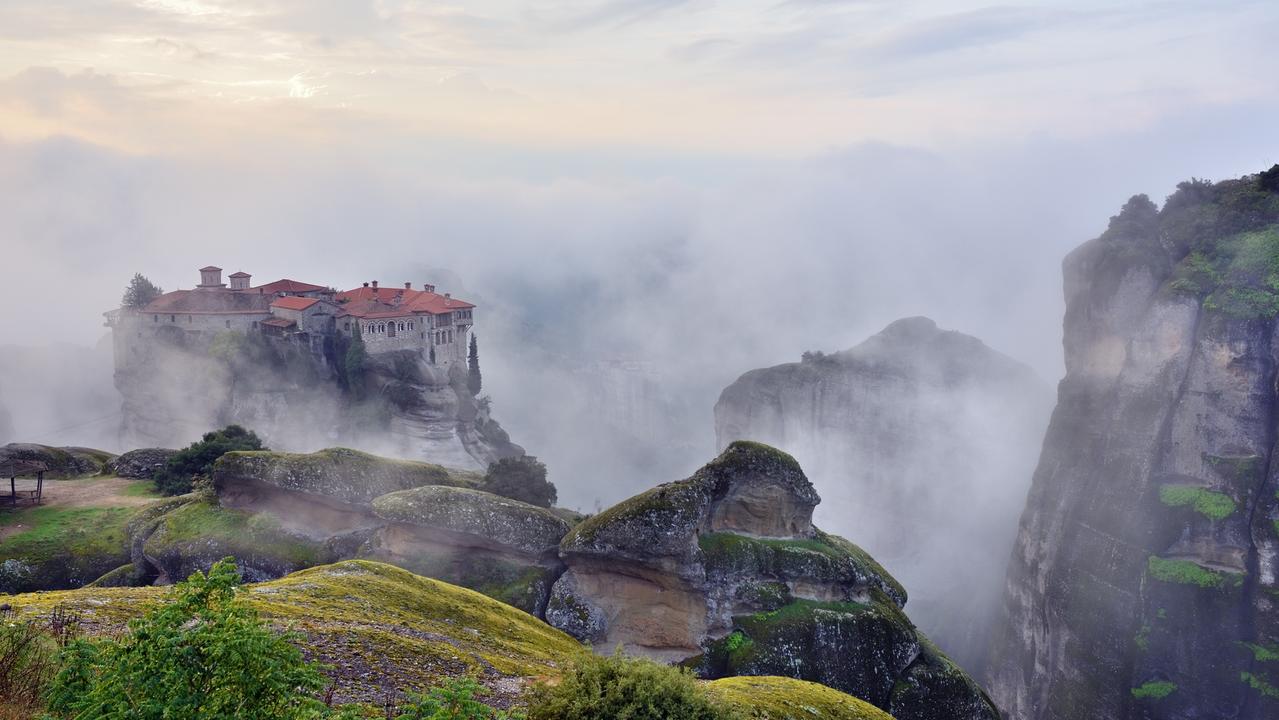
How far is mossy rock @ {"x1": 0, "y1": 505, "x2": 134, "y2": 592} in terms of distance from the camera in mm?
26266

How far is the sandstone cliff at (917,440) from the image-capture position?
7219cm

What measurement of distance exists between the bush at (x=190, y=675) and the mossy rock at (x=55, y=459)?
1372 inches

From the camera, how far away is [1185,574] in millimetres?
39812

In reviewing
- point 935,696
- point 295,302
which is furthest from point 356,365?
point 935,696

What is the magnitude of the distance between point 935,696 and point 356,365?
58307 mm

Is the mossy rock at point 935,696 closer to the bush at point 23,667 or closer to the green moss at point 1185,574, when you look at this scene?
the green moss at point 1185,574

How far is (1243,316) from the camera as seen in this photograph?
3972 cm

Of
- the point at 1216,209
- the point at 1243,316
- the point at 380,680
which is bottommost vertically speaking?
the point at 380,680

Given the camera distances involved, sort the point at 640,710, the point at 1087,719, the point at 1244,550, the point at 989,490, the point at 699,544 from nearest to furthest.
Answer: the point at 640,710 → the point at 699,544 → the point at 1244,550 → the point at 1087,719 → the point at 989,490

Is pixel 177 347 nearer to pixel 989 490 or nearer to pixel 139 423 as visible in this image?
pixel 139 423

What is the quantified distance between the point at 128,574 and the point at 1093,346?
164 ft

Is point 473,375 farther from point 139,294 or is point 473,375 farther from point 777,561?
point 777,561

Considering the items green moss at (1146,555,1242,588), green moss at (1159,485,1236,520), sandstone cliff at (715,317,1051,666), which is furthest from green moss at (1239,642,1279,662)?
sandstone cliff at (715,317,1051,666)

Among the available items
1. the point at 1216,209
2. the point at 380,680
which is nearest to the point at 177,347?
the point at 380,680
